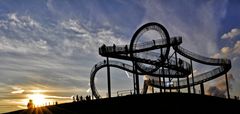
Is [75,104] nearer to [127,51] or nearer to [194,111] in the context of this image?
[194,111]

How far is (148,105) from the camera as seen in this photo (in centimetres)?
3544

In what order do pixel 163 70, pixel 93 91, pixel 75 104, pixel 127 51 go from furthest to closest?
1. pixel 93 91
2. pixel 163 70
3. pixel 127 51
4. pixel 75 104

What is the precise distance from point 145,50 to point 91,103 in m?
16.3

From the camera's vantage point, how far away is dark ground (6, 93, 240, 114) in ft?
116

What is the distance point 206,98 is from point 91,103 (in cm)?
1235

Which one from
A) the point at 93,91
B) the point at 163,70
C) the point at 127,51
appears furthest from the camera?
the point at 93,91

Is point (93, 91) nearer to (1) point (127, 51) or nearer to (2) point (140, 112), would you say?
(1) point (127, 51)

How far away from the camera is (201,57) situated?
5734 cm

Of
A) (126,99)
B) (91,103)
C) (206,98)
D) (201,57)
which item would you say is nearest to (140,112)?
(126,99)

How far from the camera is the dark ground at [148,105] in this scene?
35.3m

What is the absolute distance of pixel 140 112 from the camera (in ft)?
116

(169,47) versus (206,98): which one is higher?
A: (169,47)

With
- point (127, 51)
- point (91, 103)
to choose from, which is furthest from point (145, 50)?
point (91, 103)

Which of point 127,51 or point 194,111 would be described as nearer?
point 194,111
